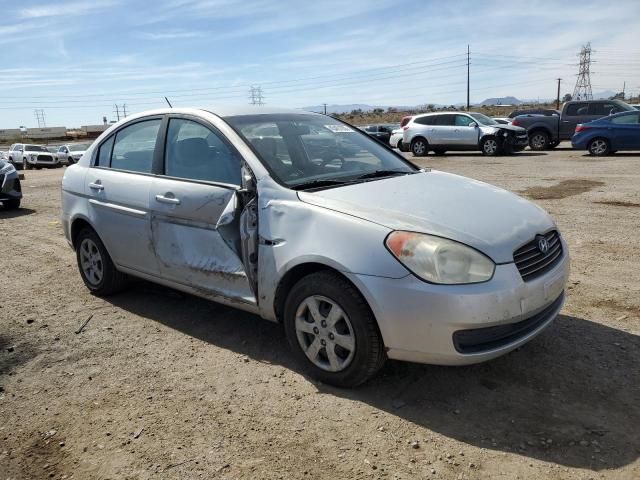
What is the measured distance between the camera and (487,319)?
9.34ft

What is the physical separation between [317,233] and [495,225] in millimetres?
1008

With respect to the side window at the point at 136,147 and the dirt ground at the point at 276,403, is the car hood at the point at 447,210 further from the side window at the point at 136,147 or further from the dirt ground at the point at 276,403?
the side window at the point at 136,147

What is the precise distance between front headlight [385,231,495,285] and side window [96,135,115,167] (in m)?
3.17

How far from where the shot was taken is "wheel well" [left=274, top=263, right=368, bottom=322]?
3.25 metres

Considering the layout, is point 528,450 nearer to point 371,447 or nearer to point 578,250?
point 371,447

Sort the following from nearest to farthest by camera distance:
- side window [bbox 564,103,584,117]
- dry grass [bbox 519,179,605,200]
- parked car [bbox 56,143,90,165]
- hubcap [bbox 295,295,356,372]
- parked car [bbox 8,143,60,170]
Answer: hubcap [bbox 295,295,356,372] < dry grass [bbox 519,179,605,200] < side window [bbox 564,103,584,117] < parked car [bbox 8,143,60,170] < parked car [bbox 56,143,90,165]

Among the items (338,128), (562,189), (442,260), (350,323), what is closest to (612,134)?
→ (562,189)

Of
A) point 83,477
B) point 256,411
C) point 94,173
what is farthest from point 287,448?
point 94,173

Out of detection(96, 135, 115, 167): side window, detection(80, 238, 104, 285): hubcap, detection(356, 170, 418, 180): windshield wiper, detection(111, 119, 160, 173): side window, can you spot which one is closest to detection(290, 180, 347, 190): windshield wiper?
detection(356, 170, 418, 180): windshield wiper

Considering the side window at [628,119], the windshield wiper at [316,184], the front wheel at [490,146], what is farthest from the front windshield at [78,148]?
the windshield wiper at [316,184]

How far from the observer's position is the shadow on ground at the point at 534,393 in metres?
2.71

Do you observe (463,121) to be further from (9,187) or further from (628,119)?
(9,187)

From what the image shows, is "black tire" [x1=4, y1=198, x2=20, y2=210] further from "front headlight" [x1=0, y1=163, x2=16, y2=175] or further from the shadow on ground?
the shadow on ground

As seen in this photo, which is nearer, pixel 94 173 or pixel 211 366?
pixel 211 366
